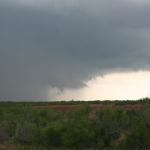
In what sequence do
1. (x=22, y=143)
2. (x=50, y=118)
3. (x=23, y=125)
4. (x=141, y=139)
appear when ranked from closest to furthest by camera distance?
1. (x=141, y=139)
2. (x=22, y=143)
3. (x=23, y=125)
4. (x=50, y=118)

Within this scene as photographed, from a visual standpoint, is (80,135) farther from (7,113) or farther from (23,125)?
(7,113)

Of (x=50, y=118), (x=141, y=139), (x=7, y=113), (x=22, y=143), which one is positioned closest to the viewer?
(x=141, y=139)

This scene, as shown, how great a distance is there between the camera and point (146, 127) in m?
48.8

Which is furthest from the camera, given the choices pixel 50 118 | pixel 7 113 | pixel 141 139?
pixel 7 113

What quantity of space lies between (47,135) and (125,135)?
283 inches

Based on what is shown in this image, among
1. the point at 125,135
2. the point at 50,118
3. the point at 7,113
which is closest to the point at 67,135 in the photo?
the point at 125,135

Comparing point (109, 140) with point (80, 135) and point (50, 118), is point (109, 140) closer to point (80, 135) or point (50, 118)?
point (80, 135)

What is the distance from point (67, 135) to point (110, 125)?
4.04m

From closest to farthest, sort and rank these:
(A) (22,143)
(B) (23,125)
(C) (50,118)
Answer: (A) (22,143) → (B) (23,125) → (C) (50,118)

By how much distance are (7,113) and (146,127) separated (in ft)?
87.6

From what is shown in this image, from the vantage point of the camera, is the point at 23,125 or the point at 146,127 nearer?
the point at 146,127

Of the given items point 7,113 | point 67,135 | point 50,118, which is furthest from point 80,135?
point 7,113

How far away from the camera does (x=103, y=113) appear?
53.0 meters

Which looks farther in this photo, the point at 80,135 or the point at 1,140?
the point at 1,140
